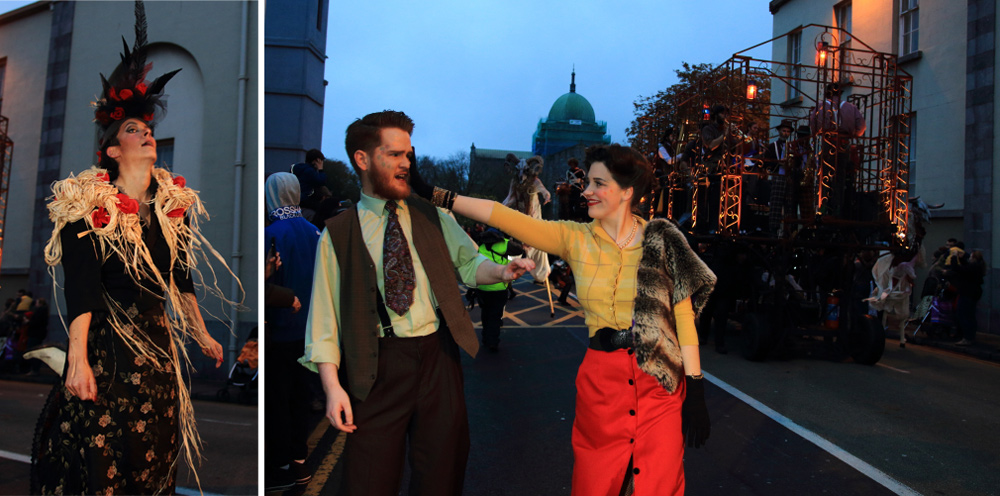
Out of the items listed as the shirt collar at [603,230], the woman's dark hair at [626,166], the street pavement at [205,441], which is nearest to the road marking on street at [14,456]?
the street pavement at [205,441]

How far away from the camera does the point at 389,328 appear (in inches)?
103

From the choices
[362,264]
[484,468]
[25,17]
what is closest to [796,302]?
[484,468]

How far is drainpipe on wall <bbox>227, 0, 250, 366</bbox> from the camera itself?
144 inches

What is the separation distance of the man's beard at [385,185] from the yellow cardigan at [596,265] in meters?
0.40

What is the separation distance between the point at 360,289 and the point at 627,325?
1101mm

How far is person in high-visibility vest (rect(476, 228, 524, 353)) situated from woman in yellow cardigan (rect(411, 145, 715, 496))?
376 centimetres

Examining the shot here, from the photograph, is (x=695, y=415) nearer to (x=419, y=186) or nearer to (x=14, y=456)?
(x=419, y=186)

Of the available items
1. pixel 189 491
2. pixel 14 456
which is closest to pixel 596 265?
pixel 189 491

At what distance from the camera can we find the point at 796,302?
28.5 feet

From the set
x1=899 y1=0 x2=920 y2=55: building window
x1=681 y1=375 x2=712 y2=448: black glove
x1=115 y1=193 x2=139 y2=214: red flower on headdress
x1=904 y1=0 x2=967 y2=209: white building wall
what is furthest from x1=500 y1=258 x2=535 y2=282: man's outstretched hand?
x1=899 y1=0 x2=920 y2=55: building window

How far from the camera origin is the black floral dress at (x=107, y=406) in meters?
2.88

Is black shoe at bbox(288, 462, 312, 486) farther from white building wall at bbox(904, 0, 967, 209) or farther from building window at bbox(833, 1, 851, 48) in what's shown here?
building window at bbox(833, 1, 851, 48)

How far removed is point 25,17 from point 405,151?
2373 mm

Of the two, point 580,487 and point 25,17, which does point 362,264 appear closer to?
point 580,487
